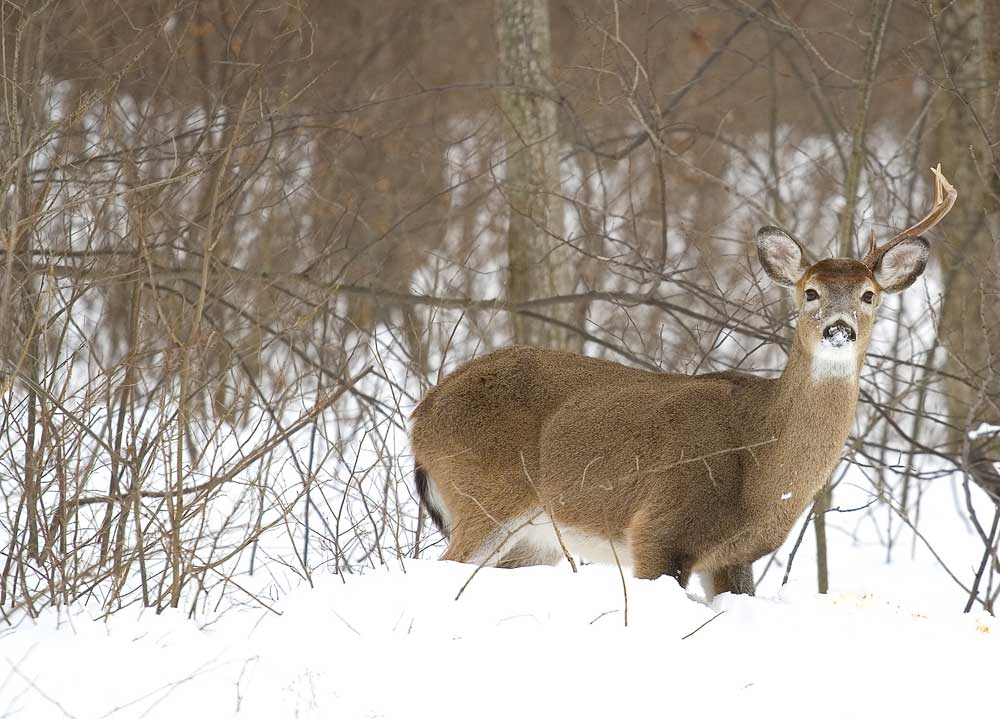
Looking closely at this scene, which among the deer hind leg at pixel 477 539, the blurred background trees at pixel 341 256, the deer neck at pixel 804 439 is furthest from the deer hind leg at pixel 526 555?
the deer neck at pixel 804 439

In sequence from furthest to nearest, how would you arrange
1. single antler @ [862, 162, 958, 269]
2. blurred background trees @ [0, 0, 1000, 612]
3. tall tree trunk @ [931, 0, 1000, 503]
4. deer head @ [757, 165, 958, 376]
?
tall tree trunk @ [931, 0, 1000, 503]
single antler @ [862, 162, 958, 269]
deer head @ [757, 165, 958, 376]
blurred background trees @ [0, 0, 1000, 612]

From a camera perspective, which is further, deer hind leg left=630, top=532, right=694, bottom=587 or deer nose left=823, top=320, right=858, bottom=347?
deer hind leg left=630, top=532, right=694, bottom=587

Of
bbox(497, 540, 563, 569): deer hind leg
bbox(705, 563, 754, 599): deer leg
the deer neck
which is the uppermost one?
the deer neck

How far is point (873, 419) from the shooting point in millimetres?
7816

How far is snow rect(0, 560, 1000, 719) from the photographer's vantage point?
12.6 ft

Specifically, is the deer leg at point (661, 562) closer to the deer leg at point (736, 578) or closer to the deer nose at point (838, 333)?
the deer leg at point (736, 578)

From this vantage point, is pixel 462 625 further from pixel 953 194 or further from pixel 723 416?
pixel 953 194

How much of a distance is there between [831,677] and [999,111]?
14.1ft

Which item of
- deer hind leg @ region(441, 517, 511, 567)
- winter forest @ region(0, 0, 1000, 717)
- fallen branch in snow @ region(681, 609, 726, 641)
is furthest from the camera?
deer hind leg @ region(441, 517, 511, 567)

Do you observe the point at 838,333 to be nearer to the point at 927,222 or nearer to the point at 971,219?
the point at 927,222

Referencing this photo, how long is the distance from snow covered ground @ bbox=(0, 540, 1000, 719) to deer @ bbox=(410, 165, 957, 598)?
0.66m

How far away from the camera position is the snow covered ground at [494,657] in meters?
3.84

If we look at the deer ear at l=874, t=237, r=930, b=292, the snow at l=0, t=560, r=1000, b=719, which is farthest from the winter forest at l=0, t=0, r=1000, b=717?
the deer ear at l=874, t=237, r=930, b=292

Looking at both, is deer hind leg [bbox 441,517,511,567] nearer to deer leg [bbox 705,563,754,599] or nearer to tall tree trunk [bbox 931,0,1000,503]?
deer leg [bbox 705,563,754,599]
